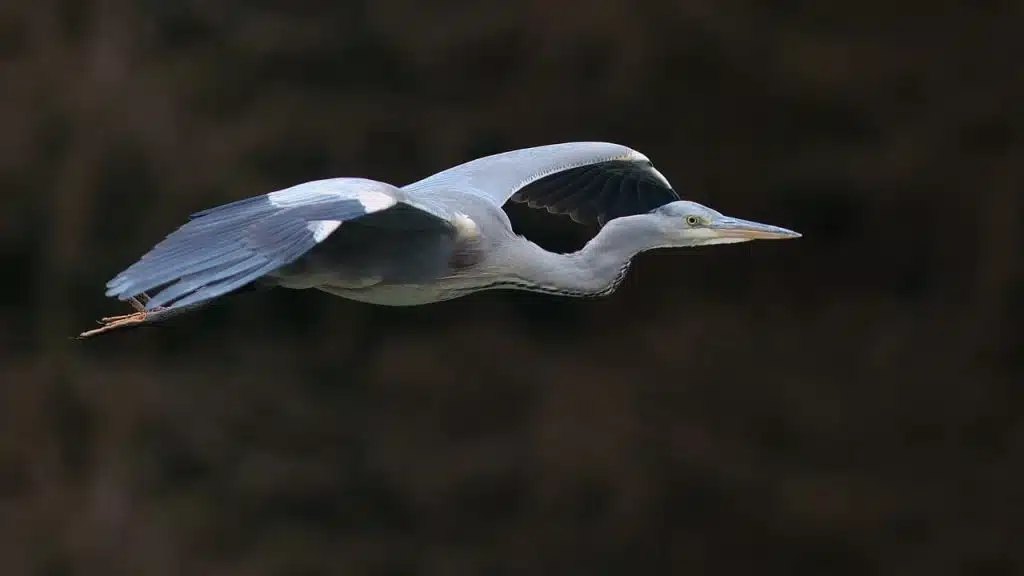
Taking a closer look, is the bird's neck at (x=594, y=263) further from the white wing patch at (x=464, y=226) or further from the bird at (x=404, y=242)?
the white wing patch at (x=464, y=226)

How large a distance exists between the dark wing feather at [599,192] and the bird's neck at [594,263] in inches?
23.3

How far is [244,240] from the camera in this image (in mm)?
2779

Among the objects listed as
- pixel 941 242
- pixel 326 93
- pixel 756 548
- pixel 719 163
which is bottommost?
pixel 756 548

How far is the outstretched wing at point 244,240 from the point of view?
2660 mm

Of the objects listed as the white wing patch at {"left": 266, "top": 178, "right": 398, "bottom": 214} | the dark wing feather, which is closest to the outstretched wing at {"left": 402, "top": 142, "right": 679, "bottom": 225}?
the dark wing feather

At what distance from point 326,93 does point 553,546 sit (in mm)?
1660

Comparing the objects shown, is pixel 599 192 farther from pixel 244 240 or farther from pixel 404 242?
pixel 244 240

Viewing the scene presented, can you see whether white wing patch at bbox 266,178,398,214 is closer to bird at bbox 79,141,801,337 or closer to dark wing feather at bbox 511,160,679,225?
bird at bbox 79,141,801,337

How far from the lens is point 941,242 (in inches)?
209

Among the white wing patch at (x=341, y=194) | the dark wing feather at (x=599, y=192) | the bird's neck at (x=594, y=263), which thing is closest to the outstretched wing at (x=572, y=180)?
the dark wing feather at (x=599, y=192)

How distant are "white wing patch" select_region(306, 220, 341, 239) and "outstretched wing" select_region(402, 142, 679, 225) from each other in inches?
28.9

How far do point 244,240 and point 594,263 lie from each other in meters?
0.77

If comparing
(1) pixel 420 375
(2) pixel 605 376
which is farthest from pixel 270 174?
(2) pixel 605 376

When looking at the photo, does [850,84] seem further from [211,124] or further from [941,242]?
[211,124]
